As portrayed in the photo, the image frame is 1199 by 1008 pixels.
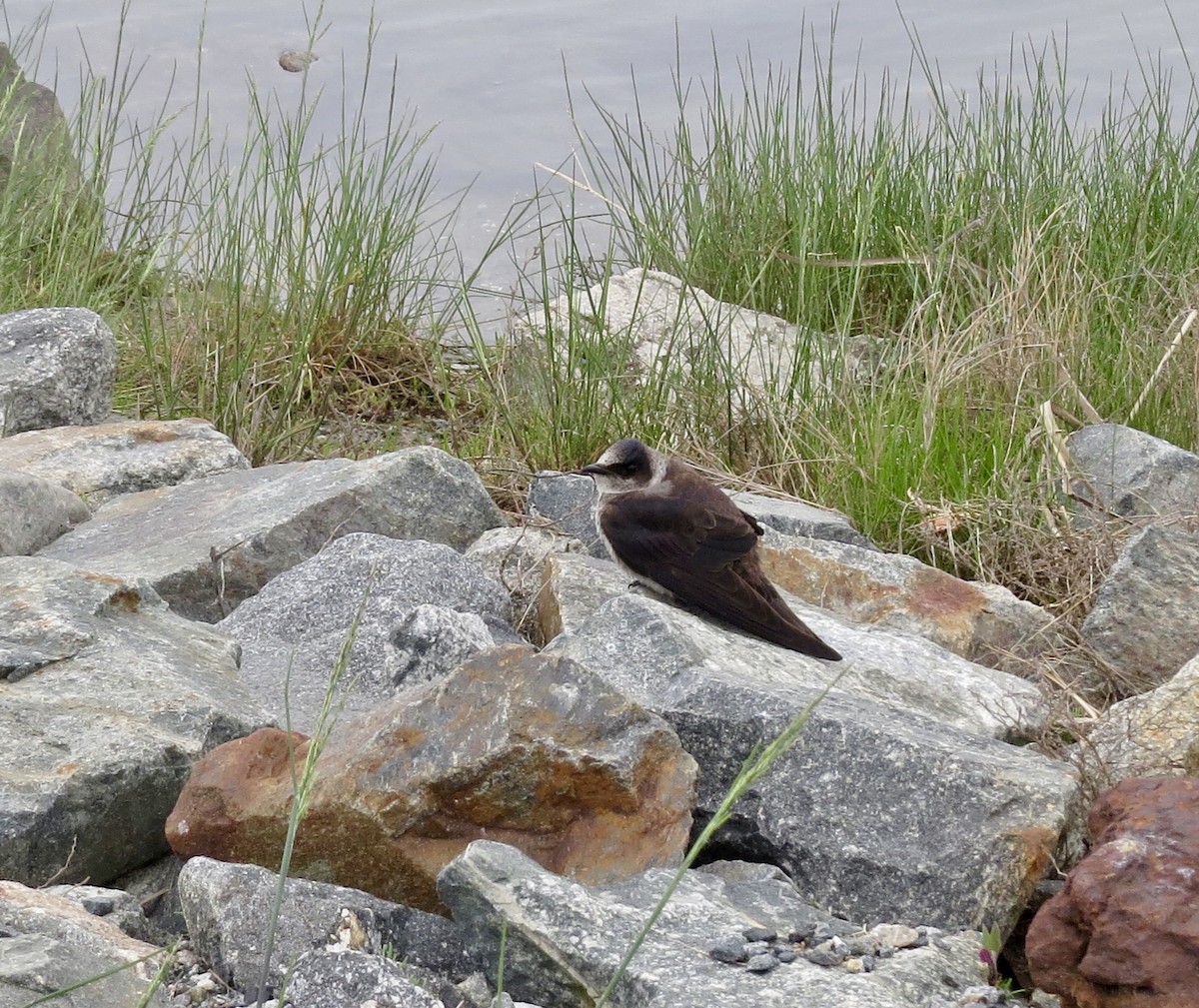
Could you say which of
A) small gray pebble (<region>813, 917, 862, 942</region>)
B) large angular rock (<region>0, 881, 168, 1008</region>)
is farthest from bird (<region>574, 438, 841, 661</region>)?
large angular rock (<region>0, 881, 168, 1008</region>)

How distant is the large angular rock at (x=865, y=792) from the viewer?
8.55ft

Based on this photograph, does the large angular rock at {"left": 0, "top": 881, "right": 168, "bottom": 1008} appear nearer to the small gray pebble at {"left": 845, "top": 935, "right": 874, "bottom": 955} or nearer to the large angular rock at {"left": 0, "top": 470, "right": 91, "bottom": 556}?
the small gray pebble at {"left": 845, "top": 935, "right": 874, "bottom": 955}

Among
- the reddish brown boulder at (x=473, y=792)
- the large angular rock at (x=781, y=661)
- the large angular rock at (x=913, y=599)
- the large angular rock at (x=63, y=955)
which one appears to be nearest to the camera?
the large angular rock at (x=63, y=955)

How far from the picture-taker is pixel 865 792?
274 cm

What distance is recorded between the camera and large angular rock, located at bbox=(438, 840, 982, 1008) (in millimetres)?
2145

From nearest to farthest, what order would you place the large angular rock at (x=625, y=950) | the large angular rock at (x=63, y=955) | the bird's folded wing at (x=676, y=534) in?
1. the large angular rock at (x=63, y=955)
2. the large angular rock at (x=625, y=950)
3. the bird's folded wing at (x=676, y=534)

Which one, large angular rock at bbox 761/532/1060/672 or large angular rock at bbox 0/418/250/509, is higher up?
large angular rock at bbox 0/418/250/509

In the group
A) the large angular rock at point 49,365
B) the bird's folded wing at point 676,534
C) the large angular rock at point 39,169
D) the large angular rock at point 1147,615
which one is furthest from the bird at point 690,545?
the large angular rock at point 39,169

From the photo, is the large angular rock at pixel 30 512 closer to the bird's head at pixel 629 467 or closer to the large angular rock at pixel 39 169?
the bird's head at pixel 629 467

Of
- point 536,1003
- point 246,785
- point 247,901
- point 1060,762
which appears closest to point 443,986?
point 536,1003

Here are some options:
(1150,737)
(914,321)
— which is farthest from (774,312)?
(1150,737)

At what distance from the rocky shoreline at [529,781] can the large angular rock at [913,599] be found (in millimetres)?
14

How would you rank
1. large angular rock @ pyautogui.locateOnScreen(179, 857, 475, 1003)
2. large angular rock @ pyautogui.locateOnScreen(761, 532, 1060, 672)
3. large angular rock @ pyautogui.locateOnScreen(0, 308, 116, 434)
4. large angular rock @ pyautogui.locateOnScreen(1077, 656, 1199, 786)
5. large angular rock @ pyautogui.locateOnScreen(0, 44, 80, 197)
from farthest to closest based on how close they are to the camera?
1. large angular rock @ pyautogui.locateOnScreen(0, 44, 80, 197)
2. large angular rock @ pyautogui.locateOnScreen(0, 308, 116, 434)
3. large angular rock @ pyautogui.locateOnScreen(761, 532, 1060, 672)
4. large angular rock @ pyautogui.locateOnScreen(1077, 656, 1199, 786)
5. large angular rock @ pyautogui.locateOnScreen(179, 857, 475, 1003)

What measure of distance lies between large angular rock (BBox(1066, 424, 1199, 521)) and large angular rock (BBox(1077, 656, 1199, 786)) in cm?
142
